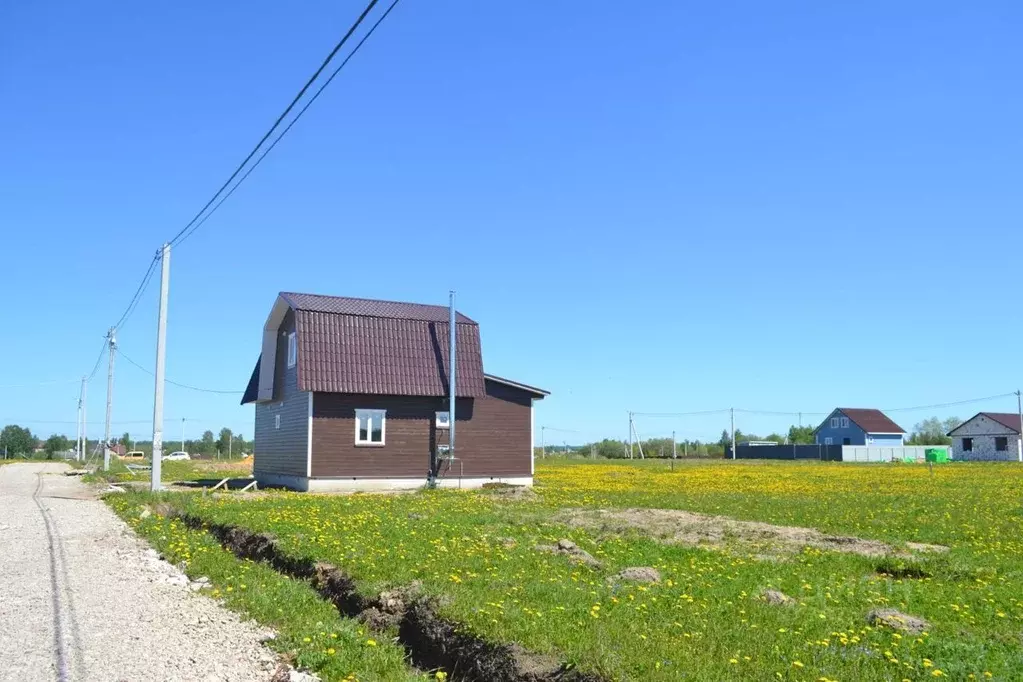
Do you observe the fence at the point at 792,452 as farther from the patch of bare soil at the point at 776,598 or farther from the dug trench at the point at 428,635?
the dug trench at the point at 428,635

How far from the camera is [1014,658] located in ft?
23.5

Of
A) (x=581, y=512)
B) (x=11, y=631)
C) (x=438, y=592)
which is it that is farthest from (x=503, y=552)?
(x=581, y=512)

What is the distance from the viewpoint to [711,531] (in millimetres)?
16547

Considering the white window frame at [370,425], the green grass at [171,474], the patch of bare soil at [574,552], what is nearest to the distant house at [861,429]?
the green grass at [171,474]

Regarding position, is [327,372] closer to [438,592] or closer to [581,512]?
[581,512]

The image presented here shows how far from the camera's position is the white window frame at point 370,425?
31.6 metres

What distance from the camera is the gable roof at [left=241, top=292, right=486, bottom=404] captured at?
31.2 meters

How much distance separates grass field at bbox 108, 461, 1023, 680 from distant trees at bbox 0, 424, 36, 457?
135438mm

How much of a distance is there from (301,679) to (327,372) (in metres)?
24.2

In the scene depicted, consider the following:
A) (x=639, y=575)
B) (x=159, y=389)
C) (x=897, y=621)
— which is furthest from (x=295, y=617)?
(x=159, y=389)

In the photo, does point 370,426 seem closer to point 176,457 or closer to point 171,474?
point 171,474

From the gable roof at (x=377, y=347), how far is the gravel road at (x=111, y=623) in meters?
15.6

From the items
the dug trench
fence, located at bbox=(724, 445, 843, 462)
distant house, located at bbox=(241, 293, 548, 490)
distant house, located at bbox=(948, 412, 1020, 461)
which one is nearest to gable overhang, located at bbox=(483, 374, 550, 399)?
distant house, located at bbox=(241, 293, 548, 490)

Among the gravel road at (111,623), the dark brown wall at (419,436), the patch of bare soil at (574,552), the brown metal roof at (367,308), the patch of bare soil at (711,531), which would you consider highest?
the brown metal roof at (367,308)
